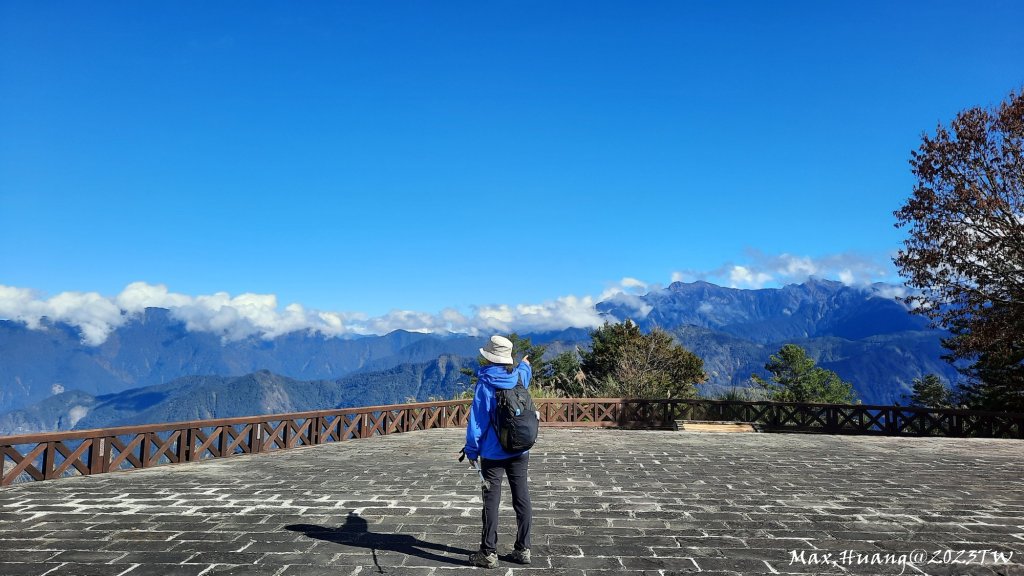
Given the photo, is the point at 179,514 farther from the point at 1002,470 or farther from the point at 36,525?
the point at 1002,470

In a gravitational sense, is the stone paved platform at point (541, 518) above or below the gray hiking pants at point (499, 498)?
below

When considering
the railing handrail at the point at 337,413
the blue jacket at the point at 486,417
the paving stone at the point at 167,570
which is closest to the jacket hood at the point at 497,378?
the blue jacket at the point at 486,417

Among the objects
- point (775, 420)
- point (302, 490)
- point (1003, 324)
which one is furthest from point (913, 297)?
point (302, 490)

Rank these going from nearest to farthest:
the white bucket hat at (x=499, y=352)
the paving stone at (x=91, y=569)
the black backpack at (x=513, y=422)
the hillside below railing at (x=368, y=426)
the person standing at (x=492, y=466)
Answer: the paving stone at (x=91, y=569)
the black backpack at (x=513, y=422)
the person standing at (x=492, y=466)
the white bucket hat at (x=499, y=352)
the hillside below railing at (x=368, y=426)

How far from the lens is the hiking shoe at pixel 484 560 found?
4.90 metres

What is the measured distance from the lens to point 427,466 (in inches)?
410

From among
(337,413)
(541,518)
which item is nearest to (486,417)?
(541,518)

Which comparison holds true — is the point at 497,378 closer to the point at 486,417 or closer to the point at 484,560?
the point at 486,417

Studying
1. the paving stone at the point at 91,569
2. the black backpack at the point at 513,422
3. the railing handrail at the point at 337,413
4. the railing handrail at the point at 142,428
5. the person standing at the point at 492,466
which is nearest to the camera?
the paving stone at the point at 91,569

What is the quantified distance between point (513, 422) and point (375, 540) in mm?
1908

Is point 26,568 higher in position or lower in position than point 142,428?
lower

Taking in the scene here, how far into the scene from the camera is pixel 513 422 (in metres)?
4.85

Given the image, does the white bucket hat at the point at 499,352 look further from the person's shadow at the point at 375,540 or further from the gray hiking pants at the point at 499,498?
the person's shadow at the point at 375,540

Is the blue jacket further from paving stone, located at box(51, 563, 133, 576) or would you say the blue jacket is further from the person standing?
paving stone, located at box(51, 563, 133, 576)
